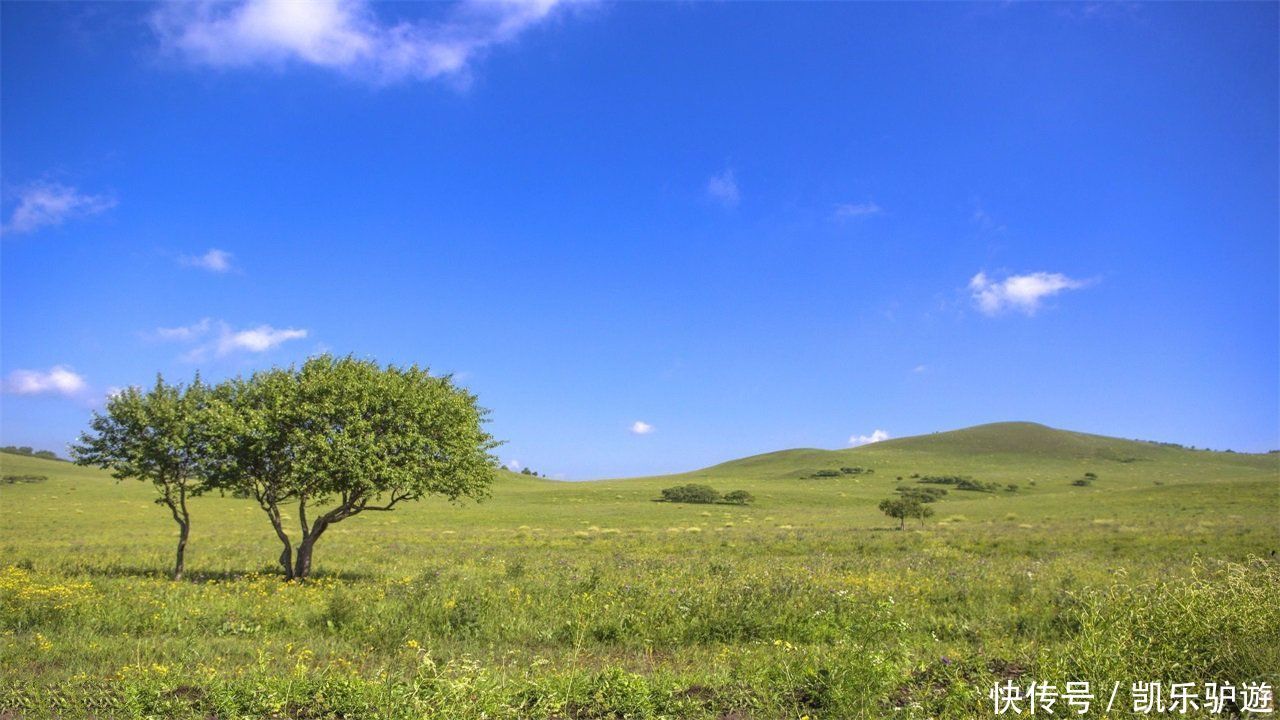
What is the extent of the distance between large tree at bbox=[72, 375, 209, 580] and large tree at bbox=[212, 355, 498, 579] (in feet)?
3.37

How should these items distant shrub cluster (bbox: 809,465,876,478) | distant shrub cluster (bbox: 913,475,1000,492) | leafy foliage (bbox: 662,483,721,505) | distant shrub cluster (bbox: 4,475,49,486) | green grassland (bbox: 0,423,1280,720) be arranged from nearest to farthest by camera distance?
green grassland (bbox: 0,423,1280,720) → distant shrub cluster (bbox: 4,475,49,486) → leafy foliage (bbox: 662,483,721,505) → distant shrub cluster (bbox: 913,475,1000,492) → distant shrub cluster (bbox: 809,465,876,478)

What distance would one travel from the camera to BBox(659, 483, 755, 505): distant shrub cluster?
105938 millimetres

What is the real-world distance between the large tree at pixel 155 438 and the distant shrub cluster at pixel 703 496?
84576mm

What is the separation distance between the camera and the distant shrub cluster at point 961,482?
425ft

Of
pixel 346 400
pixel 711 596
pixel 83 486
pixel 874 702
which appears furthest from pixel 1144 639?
pixel 83 486

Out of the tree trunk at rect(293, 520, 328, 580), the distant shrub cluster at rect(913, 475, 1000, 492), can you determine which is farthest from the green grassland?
the distant shrub cluster at rect(913, 475, 1000, 492)

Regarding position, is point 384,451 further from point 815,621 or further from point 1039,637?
point 1039,637

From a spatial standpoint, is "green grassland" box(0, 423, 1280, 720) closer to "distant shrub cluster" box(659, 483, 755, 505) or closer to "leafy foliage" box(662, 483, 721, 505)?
"distant shrub cluster" box(659, 483, 755, 505)

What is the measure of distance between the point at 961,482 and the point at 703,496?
194 feet

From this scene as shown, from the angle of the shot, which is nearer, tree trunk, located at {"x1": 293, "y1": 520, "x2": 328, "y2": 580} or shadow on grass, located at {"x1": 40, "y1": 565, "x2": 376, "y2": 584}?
shadow on grass, located at {"x1": 40, "y1": 565, "x2": 376, "y2": 584}

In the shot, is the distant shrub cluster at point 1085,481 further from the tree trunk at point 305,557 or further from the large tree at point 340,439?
the tree trunk at point 305,557

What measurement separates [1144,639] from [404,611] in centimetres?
1322

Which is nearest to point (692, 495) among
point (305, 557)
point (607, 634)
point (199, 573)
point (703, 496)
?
point (703, 496)

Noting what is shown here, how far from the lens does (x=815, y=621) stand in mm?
14281
